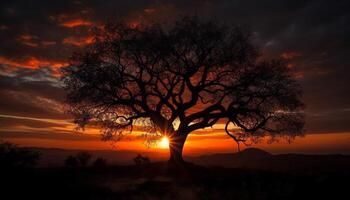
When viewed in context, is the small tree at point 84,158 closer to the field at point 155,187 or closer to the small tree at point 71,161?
the small tree at point 71,161

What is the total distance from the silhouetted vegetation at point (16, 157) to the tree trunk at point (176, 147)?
10939 mm

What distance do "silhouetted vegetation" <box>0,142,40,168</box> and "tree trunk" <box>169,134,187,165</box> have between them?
35.9ft

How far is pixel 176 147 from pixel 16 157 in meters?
12.7

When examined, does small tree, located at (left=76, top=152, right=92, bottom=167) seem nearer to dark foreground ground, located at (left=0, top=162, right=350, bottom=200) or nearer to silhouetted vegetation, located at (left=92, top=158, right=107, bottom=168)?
silhouetted vegetation, located at (left=92, top=158, right=107, bottom=168)

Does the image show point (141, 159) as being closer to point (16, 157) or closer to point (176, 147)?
point (176, 147)

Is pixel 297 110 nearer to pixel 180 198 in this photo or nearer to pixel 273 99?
pixel 273 99

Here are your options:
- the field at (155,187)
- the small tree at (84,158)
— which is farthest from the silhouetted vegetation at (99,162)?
the field at (155,187)

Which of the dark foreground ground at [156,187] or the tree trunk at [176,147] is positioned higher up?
the tree trunk at [176,147]

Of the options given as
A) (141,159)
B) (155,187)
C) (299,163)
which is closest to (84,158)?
(141,159)

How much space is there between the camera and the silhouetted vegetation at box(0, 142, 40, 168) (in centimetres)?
2315

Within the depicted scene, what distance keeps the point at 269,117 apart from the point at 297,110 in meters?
2.42

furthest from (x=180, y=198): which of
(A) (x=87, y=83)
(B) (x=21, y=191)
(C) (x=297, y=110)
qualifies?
(C) (x=297, y=110)

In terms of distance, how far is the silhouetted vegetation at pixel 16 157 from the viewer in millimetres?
23152

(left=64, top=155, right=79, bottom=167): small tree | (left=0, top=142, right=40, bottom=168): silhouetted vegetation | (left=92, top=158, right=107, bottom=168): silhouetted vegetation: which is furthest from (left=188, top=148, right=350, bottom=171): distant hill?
(left=0, top=142, right=40, bottom=168): silhouetted vegetation
